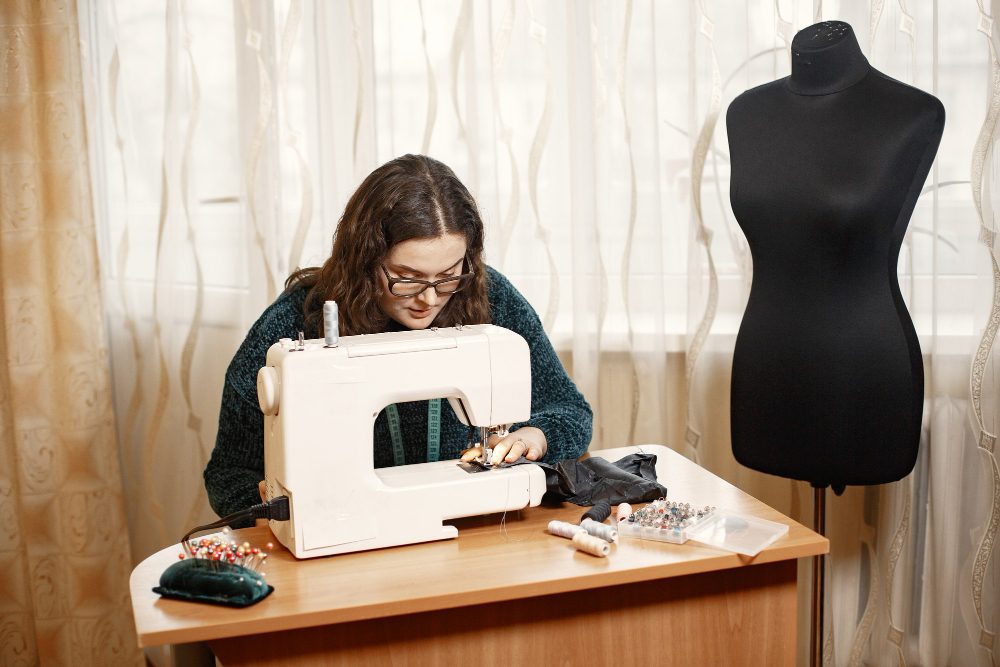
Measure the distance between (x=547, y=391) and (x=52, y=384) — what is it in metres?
1.40

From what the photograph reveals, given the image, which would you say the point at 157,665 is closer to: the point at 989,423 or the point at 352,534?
the point at 352,534

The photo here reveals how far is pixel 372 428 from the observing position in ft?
4.72

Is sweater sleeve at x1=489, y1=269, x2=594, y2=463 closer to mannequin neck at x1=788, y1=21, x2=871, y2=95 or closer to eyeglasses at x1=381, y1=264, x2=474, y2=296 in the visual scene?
eyeglasses at x1=381, y1=264, x2=474, y2=296

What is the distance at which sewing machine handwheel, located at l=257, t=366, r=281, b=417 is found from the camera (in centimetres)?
138

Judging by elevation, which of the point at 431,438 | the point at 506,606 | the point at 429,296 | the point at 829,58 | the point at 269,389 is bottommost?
the point at 506,606

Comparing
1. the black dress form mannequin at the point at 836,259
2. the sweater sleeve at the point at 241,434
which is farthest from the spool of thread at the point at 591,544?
the black dress form mannequin at the point at 836,259

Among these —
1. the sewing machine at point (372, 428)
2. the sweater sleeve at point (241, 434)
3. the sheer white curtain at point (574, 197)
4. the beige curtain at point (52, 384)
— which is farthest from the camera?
the beige curtain at point (52, 384)

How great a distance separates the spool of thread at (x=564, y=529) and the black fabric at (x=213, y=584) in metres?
0.43

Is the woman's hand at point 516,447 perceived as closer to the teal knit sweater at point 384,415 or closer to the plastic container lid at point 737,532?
the teal knit sweater at point 384,415

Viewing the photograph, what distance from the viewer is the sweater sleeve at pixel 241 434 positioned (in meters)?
1.67

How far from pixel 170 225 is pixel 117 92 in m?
0.39

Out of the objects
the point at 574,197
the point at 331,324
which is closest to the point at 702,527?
the point at 331,324

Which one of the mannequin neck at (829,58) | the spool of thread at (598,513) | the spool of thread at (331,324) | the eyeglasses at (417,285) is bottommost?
the spool of thread at (598,513)

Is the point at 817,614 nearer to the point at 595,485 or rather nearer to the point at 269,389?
the point at 595,485
